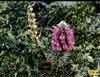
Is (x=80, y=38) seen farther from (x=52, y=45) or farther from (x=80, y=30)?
(x=52, y=45)

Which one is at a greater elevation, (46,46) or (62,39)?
(62,39)

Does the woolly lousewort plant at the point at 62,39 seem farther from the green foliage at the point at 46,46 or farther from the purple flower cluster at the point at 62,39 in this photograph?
the green foliage at the point at 46,46

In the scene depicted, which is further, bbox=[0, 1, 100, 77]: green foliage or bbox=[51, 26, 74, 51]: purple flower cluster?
bbox=[0, 1, 100, 77]: green foliage

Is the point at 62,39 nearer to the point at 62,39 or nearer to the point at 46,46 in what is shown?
the point at 62,39

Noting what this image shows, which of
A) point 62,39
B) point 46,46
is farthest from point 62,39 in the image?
point 46,46

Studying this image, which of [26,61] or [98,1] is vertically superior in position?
[98,1]

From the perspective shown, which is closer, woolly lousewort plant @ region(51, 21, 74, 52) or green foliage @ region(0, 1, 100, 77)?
woolly lousewort plant @ region(51, 21, 74, 52)

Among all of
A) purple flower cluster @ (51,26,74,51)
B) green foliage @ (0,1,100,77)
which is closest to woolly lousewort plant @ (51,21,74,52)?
purple flower cluster @ (51,26,74,51)

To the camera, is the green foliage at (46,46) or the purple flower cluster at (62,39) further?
the green foliage at (46,46)

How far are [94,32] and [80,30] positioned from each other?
0.18 meters

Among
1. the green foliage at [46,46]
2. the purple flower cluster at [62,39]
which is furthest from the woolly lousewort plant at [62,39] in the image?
the green foliage at [46,46]

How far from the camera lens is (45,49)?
508 cm

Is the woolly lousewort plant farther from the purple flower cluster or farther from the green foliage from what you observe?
the green foliage

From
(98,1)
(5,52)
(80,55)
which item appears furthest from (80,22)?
(98,1)
